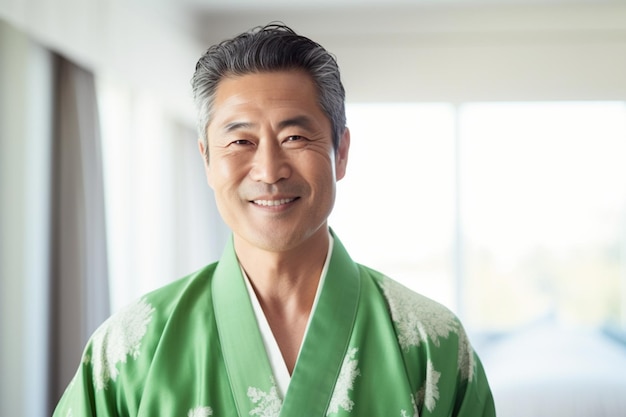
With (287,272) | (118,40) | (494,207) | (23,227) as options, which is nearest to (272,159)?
(287,272)

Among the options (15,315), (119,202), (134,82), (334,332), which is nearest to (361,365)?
(334,332)

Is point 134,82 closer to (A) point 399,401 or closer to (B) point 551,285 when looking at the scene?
(A) point 399,401

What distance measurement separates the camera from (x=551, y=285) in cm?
603

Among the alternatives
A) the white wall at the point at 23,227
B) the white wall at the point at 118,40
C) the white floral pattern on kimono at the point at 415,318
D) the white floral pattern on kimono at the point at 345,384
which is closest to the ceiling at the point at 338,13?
the white wall at the point at 118,40

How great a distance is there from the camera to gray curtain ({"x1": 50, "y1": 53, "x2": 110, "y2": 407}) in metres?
3.54

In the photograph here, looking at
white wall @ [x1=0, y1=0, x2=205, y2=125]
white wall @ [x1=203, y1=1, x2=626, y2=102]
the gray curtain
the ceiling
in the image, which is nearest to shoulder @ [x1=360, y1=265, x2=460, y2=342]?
white wall @ [x1=0, y1=0, x2=205, y2=125]

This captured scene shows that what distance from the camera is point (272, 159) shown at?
116cm

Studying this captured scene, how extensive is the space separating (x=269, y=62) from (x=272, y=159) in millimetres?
173

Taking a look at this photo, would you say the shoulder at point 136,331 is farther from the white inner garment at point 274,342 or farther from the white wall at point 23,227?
the white wall at point 23,227

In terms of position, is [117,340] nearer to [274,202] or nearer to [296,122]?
[274,202]

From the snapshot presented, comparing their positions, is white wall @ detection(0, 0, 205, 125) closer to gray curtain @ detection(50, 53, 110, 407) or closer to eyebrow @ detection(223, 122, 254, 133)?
gray curtain @ detection(50, 53, 110, 407)

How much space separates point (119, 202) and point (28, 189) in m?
1.30

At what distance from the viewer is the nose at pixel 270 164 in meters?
1.16

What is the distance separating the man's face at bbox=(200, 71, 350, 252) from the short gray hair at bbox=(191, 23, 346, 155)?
17mm
